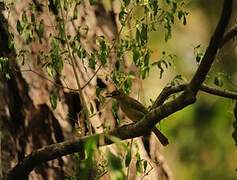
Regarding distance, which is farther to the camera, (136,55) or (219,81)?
(136,55)

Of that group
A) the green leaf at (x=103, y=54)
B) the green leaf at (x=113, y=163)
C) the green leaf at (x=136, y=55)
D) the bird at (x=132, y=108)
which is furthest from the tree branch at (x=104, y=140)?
the green leaf at (x=113, y=163)

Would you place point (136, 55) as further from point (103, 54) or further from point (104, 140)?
point (104, 140)

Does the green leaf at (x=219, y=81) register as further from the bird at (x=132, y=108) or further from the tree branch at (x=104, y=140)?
the bird at (x=132, y=108)

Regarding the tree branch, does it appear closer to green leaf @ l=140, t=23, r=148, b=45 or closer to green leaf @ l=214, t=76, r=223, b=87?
green leaf @ l=214, t=76, r=223, b=87

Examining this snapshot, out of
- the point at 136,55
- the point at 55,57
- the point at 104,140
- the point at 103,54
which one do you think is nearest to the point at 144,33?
A: the point at 136,55

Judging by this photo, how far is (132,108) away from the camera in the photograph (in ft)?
16.0

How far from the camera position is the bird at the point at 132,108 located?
4.83 meters

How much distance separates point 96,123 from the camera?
17.2 ft

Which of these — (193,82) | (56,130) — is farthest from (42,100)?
(193,82)

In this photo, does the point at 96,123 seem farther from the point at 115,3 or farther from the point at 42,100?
the point at 115,3

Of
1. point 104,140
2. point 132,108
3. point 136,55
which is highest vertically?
point 136,55

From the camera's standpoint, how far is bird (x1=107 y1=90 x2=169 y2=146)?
483cm

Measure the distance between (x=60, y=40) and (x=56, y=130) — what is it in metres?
0.71

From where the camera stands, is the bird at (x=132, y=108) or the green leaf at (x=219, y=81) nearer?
the green leaf at (x=219, y=81)
